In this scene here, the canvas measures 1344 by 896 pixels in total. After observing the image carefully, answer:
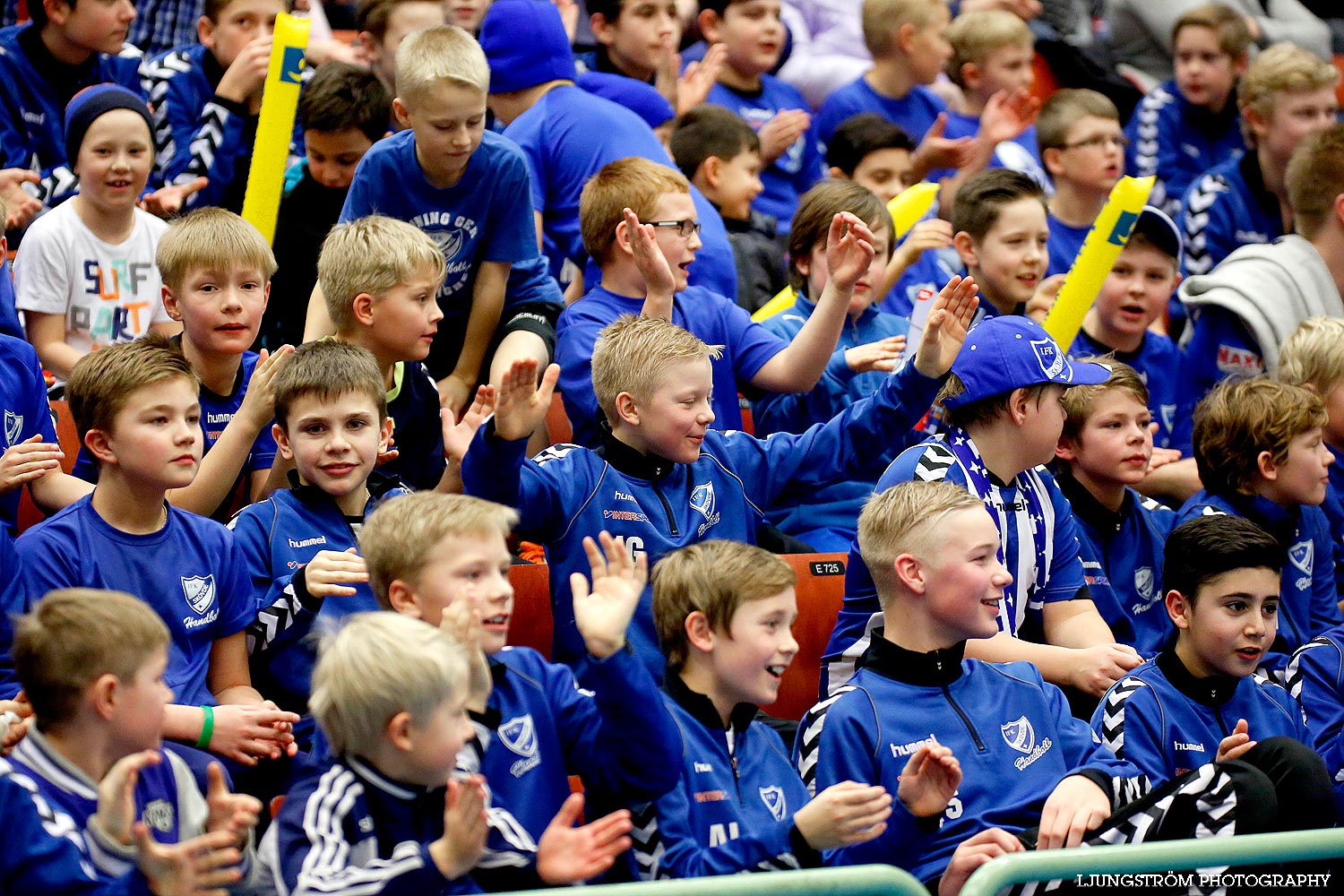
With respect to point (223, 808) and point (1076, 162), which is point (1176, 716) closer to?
point (223, 808)

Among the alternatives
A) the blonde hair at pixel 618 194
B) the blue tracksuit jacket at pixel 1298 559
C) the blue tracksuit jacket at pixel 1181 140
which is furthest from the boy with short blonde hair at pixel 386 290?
the blue tracksuit jacket at pixel 1181 140

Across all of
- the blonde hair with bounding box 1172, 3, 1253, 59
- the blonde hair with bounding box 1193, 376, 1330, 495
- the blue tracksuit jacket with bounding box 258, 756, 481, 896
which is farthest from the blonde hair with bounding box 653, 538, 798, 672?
the blonde hair with bounding box 1172, 3, 1253, 59

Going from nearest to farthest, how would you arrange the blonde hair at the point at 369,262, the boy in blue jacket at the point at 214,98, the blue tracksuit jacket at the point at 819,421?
the blonde hair at the point at 369,262 < the blue tracksuit jacket at the point at 819,421 < the boy in blue jacket at the point at 214,98

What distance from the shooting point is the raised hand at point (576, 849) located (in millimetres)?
2633

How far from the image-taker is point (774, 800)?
318 cm

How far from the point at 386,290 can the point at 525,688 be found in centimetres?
152

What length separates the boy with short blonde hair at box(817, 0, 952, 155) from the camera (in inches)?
291

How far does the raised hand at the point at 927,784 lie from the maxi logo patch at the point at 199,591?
5.07 feet

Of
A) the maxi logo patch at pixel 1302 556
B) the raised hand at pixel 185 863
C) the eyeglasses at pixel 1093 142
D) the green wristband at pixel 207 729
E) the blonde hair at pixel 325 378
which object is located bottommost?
the maxi logo patch at pixel 1302 556

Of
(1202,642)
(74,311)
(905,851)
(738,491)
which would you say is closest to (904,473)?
(738,491)

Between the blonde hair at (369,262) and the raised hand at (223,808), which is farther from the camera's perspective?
the blonde hair at (369,262)

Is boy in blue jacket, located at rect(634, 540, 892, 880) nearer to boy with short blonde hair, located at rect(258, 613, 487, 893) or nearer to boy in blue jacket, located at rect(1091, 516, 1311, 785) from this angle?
boy with short blonde hair, located at rect(258, 613, 487, 893)

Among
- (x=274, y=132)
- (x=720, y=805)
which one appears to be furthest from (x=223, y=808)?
(x=274, y=132)

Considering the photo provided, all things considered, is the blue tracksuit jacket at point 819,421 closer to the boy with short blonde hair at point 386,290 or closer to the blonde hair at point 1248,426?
the blonde hair at point 1248,426
